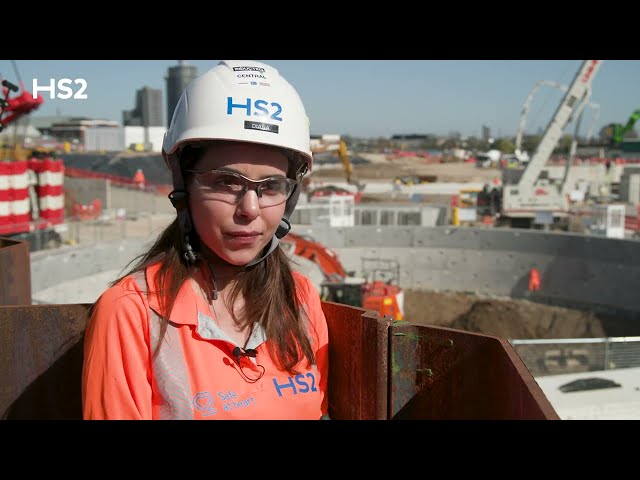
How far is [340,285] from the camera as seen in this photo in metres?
19.5

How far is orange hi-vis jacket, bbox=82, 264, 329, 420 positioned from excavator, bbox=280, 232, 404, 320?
1430cm

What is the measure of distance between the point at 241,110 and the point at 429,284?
2309 cm

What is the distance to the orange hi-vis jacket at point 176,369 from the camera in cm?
213

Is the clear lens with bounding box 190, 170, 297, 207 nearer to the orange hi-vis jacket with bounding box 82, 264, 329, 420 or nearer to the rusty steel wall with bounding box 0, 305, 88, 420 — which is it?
the orange hi-vis jacket with bounding box 82, 264, 329, 420

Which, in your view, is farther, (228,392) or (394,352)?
(394,352)

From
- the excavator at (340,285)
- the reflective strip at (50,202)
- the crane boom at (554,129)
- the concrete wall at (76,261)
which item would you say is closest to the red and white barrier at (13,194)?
the concrete wall at (76,261)

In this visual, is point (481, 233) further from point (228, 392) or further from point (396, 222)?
point (228, 392)

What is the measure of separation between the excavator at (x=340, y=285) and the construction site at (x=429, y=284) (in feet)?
0.17

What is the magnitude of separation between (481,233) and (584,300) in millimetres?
4356

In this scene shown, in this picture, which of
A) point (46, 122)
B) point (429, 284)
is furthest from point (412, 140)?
point (429, 284)

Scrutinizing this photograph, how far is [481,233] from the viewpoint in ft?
79.5

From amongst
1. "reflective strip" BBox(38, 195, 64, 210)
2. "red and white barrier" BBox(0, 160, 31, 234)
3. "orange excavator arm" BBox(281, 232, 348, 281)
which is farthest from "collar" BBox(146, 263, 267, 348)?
"reflective strip" BBox(38, 195, 64, 210)

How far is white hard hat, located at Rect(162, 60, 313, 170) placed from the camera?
2.41 m
